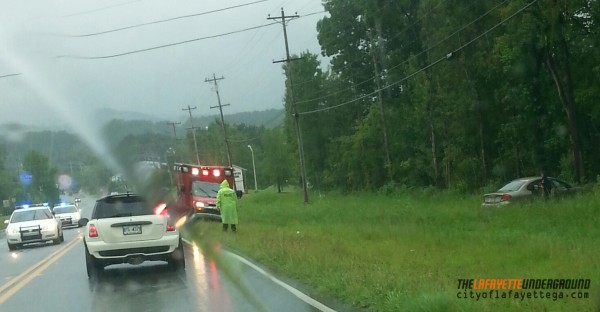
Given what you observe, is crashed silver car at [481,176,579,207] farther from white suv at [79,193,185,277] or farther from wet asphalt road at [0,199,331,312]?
white suv at [79,193,185,277]

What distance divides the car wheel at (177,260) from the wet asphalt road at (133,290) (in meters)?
0.21

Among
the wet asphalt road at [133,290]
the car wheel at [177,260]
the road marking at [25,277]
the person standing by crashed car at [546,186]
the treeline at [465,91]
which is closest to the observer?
the wet asphalt road at [133,290]

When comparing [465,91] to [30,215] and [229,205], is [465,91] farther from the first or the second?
[30,215]

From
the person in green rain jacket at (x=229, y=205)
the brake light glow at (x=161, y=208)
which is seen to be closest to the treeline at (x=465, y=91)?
the person in green rain jacket at (x=229, y=205)

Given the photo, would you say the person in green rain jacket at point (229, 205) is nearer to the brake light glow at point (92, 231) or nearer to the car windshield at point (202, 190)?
the car windshield at point (202, 190)

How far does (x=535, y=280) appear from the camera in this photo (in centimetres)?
934

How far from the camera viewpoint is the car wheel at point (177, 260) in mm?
14117

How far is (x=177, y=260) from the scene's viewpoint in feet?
47.9

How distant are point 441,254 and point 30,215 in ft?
62.6

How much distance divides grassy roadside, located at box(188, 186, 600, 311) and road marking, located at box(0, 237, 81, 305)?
4.84 metres

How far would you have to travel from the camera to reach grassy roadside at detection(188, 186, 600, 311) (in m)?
8.73

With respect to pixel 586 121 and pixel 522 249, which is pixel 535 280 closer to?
pixel 522 249

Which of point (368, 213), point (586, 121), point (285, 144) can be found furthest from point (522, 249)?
point (285, 144)

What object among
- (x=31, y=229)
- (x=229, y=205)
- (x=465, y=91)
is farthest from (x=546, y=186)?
(x=31, y=229)
